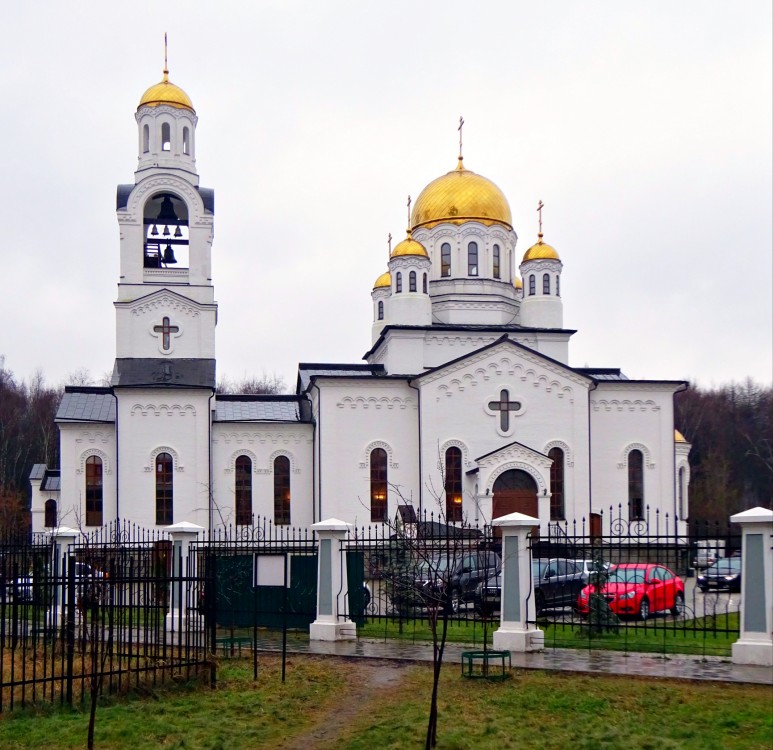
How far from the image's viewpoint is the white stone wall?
31.2m

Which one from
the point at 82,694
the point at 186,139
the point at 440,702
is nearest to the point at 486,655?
the point at 440,702

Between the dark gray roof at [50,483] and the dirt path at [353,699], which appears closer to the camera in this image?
the dirt path at [353,699]

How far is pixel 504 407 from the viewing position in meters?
30.7

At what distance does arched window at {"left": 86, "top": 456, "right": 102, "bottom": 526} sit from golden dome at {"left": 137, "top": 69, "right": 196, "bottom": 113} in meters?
11.4

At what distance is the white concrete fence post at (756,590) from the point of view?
11.8 metres

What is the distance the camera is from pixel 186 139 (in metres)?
32.2

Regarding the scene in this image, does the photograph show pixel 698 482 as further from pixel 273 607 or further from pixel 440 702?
pixel 440 702

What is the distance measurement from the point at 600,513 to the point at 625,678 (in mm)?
20480

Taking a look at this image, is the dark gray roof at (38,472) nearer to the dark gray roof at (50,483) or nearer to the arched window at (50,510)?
the dark gray roof at (50,483)

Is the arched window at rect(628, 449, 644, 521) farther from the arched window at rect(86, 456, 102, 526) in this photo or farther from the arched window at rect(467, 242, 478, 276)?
the arched window at rect(86, 456, 102, 526)

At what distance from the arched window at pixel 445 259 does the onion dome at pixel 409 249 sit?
7.40 feet

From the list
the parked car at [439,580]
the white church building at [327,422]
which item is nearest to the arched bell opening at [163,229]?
the white church building at [327,422]

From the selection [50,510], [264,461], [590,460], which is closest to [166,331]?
[264,461]

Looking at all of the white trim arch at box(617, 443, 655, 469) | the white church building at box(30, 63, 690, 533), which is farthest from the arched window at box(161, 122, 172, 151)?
the white trim arch at box(617, 443, 655, 469)
